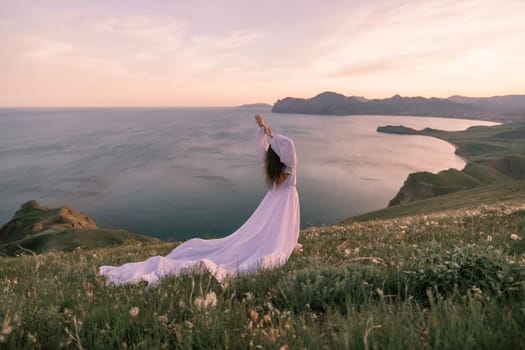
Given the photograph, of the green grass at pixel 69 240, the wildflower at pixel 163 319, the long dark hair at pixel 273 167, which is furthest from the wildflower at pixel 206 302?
the green grass at pixel 69 240

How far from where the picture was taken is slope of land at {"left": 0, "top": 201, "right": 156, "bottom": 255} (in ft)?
141

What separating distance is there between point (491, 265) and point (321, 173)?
13083cm

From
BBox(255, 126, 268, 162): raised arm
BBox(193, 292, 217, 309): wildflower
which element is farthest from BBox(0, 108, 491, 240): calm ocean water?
BBox(193, 292, 217, 309): wildflower

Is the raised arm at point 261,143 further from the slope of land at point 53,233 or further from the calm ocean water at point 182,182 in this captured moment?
the calm ocean water at point 182,182

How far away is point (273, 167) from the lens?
10117mm

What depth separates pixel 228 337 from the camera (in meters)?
2.58

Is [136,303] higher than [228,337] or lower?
lower

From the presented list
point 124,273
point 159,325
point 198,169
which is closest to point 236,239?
point 124,273

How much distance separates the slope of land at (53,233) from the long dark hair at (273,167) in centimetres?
2964

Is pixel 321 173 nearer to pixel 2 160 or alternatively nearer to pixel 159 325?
pixel 159 325

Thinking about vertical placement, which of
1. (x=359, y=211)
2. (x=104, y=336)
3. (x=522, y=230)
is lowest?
(x=359, y=211)

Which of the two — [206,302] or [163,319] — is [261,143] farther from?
[163,319]

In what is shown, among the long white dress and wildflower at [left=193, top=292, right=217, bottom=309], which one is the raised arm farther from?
wildflower at [left=193, top=292, right=217, bottom=309]

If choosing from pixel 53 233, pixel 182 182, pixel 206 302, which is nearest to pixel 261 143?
pixel 206 302
